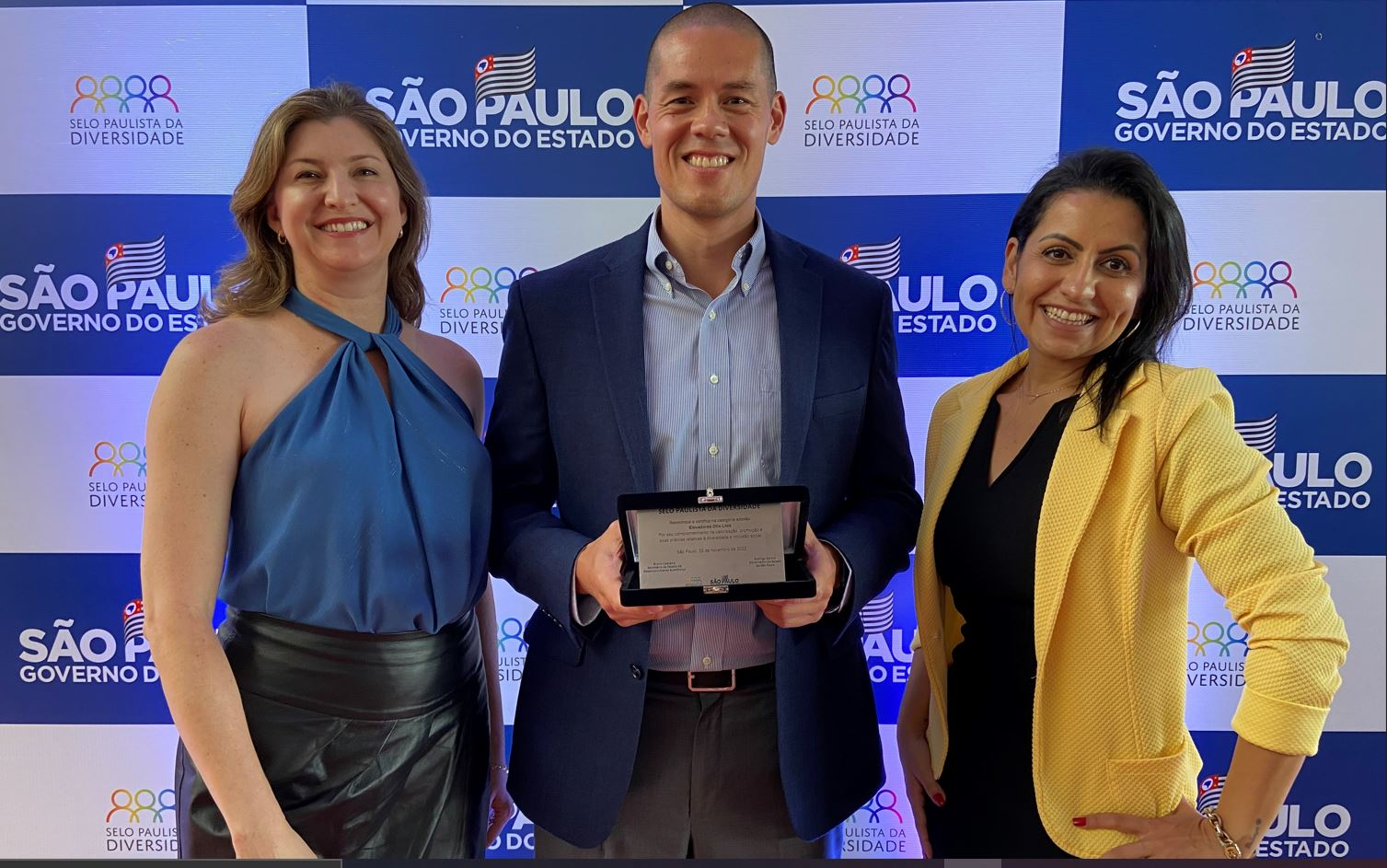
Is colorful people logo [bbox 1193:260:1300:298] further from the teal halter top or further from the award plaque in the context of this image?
the teal halter top

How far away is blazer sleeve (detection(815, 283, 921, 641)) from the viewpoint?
2057 mm

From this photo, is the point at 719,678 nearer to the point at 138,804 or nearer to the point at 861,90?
the point at 861,90

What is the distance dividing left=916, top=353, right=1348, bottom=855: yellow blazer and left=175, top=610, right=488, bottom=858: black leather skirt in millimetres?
1319

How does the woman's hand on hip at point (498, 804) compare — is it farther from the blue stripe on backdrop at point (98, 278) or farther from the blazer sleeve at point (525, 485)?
the blue stripe on backdrop at point (98, 278)

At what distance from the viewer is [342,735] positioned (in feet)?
6.57

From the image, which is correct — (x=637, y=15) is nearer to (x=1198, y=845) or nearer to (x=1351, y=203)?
(x=1351, y=203)

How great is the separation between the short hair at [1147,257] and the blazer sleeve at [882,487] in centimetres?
43

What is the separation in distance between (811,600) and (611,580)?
407 millimetres

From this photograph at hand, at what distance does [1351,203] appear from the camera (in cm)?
301

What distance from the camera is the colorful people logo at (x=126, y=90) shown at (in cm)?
307

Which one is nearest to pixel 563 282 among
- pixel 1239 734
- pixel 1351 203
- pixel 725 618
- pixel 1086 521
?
pixel 725 618

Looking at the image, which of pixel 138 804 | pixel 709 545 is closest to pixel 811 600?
pixel 709 545

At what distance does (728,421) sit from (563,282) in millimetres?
501

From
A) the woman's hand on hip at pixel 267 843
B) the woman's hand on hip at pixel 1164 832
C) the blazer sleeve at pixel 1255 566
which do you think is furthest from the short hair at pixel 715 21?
the woman's hand on hip at pixel 267 843
